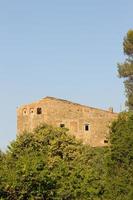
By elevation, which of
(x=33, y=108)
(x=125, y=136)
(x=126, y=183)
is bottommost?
(x=126, y=183)

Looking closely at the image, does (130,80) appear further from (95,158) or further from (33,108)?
(95,158)

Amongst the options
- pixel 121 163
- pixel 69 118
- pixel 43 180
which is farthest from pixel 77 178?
pixel 69 118

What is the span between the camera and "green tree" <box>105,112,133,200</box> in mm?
25203

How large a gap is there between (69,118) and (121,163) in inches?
1580

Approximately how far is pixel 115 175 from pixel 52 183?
281cm

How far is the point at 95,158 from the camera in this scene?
4509 centimetres

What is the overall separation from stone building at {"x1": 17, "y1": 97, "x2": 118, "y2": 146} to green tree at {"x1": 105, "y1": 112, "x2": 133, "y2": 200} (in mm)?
38337

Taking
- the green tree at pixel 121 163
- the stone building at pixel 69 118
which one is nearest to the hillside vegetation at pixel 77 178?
the green tree at pixel 121 163

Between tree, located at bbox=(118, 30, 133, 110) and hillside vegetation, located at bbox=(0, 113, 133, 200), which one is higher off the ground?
tree, located at bbox=(118, 30, 133, 110)

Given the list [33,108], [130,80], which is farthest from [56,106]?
[130,80]

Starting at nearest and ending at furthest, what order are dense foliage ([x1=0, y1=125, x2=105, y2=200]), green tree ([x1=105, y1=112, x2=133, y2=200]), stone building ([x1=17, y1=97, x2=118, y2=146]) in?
dense foliage ([x1=0, y1=125, x2=105, y2=200]), green tree ([x1=105, y1=112, x2=133, y2=200]), stone building ([x1=17, y1=97, x2=118, y2=146])

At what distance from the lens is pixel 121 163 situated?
84.6 feet

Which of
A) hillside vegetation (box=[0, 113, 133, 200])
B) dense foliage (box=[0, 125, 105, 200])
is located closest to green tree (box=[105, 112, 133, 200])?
hillside vegetation (box=[0, 113, 133, 200])

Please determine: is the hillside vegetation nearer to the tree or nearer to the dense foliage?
the dense foliage
